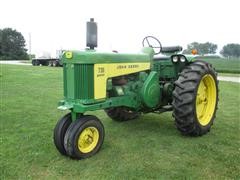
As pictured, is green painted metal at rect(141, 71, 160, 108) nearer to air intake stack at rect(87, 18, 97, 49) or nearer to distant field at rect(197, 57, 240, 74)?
air intake stack at rect(87, 18, 97, 49)

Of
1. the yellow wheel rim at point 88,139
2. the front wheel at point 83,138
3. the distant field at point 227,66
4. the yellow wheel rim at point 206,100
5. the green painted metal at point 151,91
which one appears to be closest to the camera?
the front wheel at point 83,138

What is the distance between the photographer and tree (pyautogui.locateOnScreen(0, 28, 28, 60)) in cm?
5669

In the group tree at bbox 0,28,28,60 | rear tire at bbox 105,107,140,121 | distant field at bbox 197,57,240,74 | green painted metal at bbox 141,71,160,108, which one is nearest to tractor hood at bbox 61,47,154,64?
green painted metal at bbox 141,71,160,108

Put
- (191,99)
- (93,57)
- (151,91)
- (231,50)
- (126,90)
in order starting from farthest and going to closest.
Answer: (231,50) < (151,91) < (126,90) < (191,99) < (93,57)

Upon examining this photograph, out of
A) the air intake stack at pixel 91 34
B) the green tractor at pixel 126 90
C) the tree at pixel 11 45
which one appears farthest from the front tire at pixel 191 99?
the tree at pixel 11 45

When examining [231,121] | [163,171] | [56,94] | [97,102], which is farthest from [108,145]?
[56,94]

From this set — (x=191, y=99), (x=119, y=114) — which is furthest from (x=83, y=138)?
(x=119, y=114)

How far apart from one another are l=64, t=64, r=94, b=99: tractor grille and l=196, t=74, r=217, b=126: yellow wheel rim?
6.86 ft

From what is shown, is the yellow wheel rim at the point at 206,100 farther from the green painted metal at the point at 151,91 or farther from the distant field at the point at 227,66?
the distant field at the point at 227,66

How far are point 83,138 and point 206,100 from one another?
2522 mm

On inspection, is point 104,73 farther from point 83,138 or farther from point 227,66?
point 227,66

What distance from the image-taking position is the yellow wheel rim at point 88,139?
4.04m

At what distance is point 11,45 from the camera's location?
57875 mm

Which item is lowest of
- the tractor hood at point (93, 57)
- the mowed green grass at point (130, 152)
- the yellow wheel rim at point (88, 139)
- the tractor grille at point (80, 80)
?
the mowed green grass at point (130, 152)
